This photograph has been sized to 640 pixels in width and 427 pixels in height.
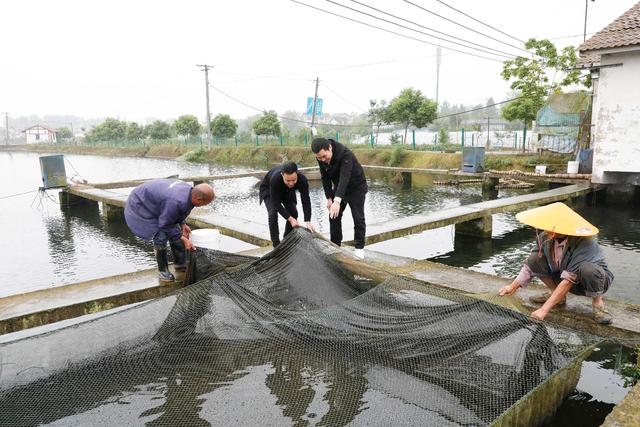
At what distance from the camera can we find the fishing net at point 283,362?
2719 mm

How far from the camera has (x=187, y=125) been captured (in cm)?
4456

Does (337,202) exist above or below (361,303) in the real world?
above

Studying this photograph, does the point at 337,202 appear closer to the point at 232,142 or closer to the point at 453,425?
the point at 453,425

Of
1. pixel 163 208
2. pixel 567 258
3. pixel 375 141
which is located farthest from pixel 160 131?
pixel 567 258

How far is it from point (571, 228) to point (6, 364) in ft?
12.6

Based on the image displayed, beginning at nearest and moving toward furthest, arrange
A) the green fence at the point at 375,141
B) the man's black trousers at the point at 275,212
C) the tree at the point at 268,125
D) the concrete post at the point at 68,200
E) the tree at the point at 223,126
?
the man's black trousers at the point at 275,212 < the concrete post at the point at 68,200 < the green fence at the point at 375,141 < the tree at the point at 268,125 < the tree at the point at 223,126

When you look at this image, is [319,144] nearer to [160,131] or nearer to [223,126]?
[223,126]

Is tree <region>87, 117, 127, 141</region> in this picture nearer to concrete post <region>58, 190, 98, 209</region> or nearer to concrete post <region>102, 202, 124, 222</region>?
concrete post <region>58, 190, 98, 209</region>

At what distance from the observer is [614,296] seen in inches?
231

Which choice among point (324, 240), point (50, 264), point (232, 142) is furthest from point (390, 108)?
point (324, 240)

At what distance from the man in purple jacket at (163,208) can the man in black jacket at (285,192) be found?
0.89m

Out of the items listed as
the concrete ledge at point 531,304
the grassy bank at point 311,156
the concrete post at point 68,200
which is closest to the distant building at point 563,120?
the grassy bank at point 311,156

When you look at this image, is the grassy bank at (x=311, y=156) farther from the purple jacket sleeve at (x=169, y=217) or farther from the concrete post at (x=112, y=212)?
the purple jacket sleeve at (x=169, y=217)

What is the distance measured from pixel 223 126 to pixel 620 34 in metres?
33.4
